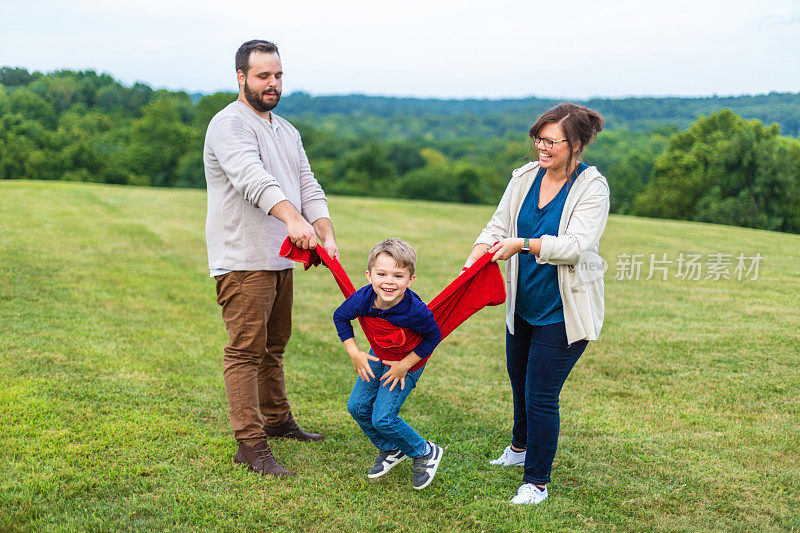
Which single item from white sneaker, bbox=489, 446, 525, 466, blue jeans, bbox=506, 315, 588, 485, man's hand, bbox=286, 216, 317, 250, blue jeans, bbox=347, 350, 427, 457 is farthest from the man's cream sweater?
white sneaker, bbox=489, 446, 525, 466

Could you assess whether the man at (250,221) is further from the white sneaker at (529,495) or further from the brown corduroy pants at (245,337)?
the white sneaker at (529,495)

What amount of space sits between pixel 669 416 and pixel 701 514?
1.71 meters

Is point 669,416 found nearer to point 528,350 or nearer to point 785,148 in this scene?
point 528,350

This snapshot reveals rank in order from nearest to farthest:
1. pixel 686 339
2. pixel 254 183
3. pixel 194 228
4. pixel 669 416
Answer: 1. pixel 254 183
2. pixel 669 416
3. pixel 686 339
4. pixel 194 228

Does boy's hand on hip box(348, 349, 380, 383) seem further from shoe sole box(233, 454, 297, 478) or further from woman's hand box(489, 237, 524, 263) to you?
woman's hand box(489, 237, 524, 263)

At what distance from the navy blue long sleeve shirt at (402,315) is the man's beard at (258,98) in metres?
1.30

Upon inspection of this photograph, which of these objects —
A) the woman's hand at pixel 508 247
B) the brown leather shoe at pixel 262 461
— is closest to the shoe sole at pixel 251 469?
the brown leather shoe at pixel 262 461

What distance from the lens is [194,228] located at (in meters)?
16.9

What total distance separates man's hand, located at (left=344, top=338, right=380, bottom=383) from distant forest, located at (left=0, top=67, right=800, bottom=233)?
1624mm

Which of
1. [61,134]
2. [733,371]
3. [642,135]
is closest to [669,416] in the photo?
[733,371]

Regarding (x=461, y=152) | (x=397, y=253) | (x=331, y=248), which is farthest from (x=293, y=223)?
(x=461, y=152)

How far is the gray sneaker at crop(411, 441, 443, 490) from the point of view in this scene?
12.8 feet

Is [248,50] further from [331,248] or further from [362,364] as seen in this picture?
[362,364]

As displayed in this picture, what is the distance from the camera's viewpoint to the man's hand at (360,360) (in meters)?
3.58
